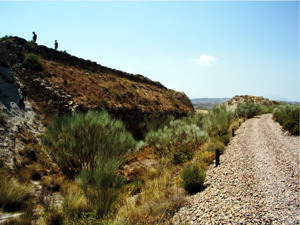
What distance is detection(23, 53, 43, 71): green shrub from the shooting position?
19.1 meters

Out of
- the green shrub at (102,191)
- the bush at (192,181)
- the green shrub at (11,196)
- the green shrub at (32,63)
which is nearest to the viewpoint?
the green shrub at (102,191)

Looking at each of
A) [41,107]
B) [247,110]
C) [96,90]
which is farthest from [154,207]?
[247,110]

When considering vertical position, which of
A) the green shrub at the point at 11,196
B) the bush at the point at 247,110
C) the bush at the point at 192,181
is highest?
the bush at the point at 247,110

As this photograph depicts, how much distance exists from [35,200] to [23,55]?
16.8 meters

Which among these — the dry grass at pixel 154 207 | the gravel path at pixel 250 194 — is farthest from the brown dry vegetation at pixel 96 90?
the gravel path at pixel 250 194

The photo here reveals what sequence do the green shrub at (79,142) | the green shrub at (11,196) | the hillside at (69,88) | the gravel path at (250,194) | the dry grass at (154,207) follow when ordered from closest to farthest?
the gravel path at (250,194) → the dry grass at (154,207) → the green shrub at (11,196) → the green shrub at (79,142) → the hillside at (69,88)

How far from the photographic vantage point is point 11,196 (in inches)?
282

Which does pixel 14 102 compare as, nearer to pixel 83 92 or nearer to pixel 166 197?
pixel 83 92

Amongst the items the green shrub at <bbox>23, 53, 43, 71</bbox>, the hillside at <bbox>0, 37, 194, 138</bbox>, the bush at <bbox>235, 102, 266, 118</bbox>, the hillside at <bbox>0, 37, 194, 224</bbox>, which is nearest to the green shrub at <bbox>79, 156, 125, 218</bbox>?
the hillside at <bbox>0, 37, 194, 224</bbox>

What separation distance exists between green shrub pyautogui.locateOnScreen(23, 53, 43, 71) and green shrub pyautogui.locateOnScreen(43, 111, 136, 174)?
34.5ft

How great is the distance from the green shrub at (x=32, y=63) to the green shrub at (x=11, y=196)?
14.0 meters

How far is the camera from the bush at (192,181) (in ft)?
25.6

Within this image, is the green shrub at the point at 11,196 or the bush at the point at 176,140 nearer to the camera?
the green shrub at the point at 11,196

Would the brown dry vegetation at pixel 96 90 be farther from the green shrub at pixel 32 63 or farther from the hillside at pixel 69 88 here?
the green shrub at pixel 32 63
